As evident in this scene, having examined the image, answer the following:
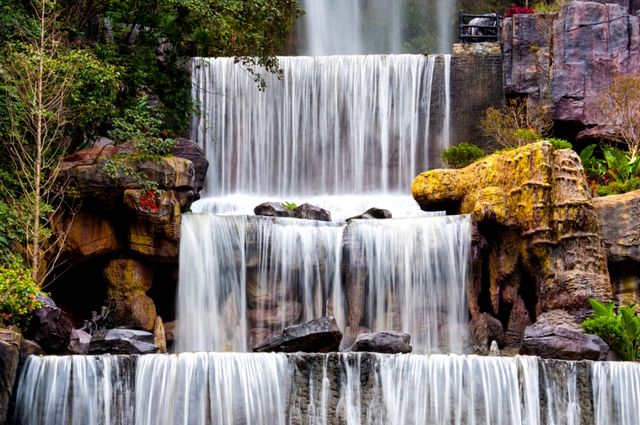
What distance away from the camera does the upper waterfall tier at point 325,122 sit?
1259 inches

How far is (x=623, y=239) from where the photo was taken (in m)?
24.3

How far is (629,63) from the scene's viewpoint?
30797mm

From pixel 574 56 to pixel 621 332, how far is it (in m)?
11.1

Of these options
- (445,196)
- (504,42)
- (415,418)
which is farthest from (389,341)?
(504,42)

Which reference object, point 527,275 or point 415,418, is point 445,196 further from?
point 415,418

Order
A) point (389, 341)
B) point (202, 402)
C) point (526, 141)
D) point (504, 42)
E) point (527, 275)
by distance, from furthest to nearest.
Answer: point (504, 42)
point (526, 141)
point (527, 275)
point (389, 341)
point (202, 402)

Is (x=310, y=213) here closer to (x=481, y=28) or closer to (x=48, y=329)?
(x=48, y=329)

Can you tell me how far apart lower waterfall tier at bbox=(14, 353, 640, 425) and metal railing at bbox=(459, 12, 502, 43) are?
55.1 feet

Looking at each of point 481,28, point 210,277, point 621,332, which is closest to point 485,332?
point 621,332

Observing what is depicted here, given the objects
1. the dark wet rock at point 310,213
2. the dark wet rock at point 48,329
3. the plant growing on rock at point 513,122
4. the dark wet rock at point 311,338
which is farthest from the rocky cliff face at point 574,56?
the dark wet rock at point 48,329

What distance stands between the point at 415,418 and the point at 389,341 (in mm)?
2374

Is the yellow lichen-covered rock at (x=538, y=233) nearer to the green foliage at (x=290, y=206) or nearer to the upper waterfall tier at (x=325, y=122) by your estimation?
the green foliage at (x=290, y=206)

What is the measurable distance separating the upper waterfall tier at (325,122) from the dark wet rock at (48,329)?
11.7 metres

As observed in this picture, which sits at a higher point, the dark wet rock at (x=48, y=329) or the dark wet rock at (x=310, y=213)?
the dark wet rock at (x=310, y=213)
